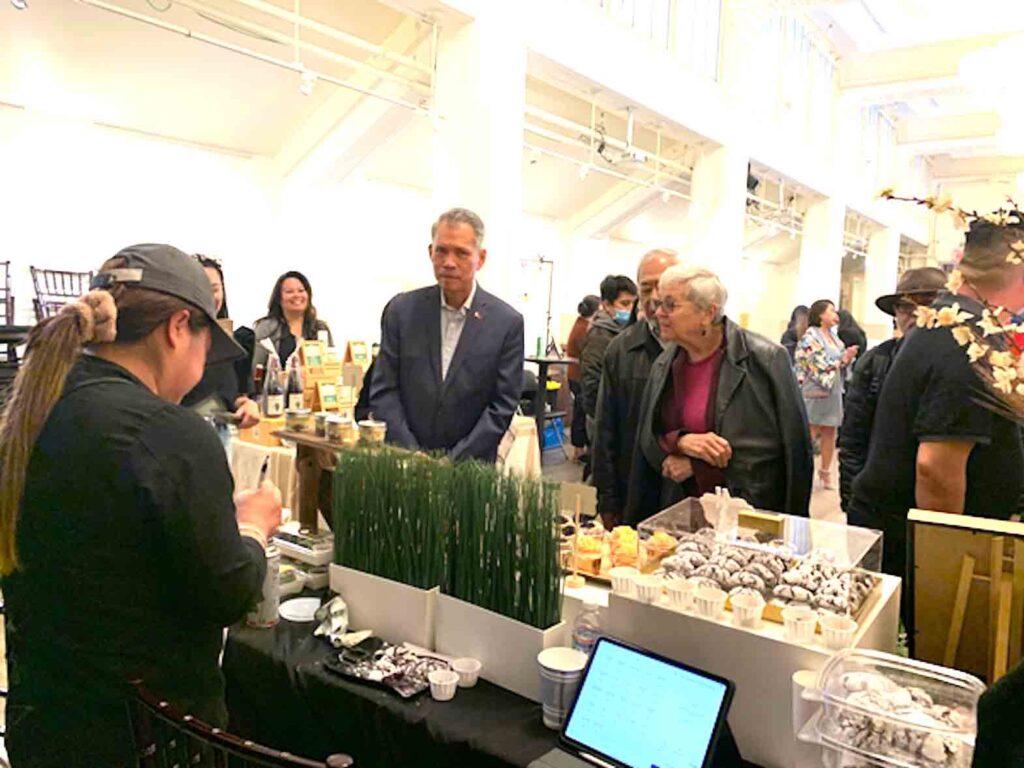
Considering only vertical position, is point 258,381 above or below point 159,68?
below

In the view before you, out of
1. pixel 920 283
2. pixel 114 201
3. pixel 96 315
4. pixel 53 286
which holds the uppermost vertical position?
pixel 114 201

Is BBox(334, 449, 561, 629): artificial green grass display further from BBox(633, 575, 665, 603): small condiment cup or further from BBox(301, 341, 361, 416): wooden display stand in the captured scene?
BBox(301, 341, 361, 416): wooden display stand

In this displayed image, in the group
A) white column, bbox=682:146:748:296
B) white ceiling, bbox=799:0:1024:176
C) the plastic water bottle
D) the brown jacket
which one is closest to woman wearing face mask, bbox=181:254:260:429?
the plastic water bottle

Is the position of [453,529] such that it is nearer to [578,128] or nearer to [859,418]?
[859,418]

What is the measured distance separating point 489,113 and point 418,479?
3.47 m

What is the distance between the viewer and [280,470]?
2.93 metres

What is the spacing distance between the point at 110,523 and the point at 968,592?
1272 millimetres

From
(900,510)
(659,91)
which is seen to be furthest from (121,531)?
(659,91)

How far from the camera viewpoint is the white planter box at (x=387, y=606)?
4.59 feet

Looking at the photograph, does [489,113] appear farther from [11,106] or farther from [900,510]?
[11,106]

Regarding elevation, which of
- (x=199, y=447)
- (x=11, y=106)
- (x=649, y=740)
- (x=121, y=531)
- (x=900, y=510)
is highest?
(x=11, y=106)

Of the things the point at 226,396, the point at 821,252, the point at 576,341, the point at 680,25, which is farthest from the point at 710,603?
the point at 821,252

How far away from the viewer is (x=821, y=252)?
9930 mm

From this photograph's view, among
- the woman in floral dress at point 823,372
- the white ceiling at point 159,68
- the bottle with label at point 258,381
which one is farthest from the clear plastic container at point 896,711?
the white ceiling at point 159,68
